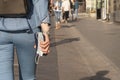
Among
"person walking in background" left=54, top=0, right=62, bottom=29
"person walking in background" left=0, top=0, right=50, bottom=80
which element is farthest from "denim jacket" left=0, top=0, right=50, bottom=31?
"person walking in background" left=54, top=0, right=62, bottom=29

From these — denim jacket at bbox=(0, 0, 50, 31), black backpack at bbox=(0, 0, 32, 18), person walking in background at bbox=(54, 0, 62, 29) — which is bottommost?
person walking in background at bbox=(54, 0, 62, 29)

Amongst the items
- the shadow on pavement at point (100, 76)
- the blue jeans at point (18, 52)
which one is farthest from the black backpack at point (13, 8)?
the shadow on pavement at point (100, 76)

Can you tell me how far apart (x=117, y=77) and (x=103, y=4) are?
22654mm

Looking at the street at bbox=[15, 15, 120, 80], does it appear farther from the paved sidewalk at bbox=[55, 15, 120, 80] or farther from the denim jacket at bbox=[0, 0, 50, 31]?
the denim jacket at bbox=[0, 0, 50, 31]

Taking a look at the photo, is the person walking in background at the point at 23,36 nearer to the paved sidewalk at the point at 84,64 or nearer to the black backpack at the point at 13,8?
the black backpack at the point at 13,8

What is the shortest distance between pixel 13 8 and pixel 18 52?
41 cm

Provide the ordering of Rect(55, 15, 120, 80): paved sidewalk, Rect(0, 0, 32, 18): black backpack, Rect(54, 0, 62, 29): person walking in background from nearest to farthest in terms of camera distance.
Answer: Rect(0, 0, 32, 18): black backpack → Rect(55, 15, 120, 80): paved sidewalk → Rect(54, 0, 62, 29): person walking in background

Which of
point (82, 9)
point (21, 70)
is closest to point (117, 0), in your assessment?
point (82, 9)

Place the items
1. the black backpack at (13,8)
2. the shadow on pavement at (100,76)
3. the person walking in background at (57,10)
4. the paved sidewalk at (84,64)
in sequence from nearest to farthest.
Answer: the black backpack at (13,8) → the shadow on pavement at (100,76) → the paved sidewalk at (84,64) → the person walking in background at (57,10)

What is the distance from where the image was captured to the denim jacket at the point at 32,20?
4.04m

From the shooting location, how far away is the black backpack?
400 centimetres

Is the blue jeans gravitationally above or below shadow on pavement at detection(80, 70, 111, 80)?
above

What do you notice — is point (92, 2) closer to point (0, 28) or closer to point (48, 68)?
point (48, 68)

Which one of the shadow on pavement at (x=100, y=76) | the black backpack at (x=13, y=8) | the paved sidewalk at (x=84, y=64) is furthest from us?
the paved sidewalk at (x=84, y=64)
